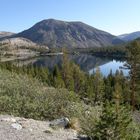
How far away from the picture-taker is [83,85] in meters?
85.2

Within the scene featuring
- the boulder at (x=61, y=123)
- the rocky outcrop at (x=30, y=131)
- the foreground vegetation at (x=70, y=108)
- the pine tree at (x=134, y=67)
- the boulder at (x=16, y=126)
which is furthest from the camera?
the pine tree at (x=134, y=67)

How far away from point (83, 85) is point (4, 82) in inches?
2716

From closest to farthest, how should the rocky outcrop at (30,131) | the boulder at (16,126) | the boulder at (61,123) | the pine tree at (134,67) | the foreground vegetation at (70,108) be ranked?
1. the foreground vegetation at (70,108)
2. the rocky outcrop at (30,131)
3. the boulder at (16,126)
4. the boulder at (61,123)
5. the pine tree at (134,67)

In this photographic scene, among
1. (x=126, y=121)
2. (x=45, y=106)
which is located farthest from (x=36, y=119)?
(x=126, y=121)

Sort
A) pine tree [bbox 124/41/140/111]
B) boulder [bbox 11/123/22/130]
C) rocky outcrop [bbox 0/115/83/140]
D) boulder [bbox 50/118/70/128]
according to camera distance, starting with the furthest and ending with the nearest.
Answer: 1. pine tree [bbox 124/41/140/111]
2. boulder [bbox 50/118/70/128]
3. boulder [bbox 11/123/22/130]
4. rocky outcrop [bbox 0/115/83/140]

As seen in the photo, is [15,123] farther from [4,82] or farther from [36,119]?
[4,82]

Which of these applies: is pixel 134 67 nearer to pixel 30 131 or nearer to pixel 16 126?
pixel 16 126

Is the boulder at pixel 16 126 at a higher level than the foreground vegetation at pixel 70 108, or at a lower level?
lower

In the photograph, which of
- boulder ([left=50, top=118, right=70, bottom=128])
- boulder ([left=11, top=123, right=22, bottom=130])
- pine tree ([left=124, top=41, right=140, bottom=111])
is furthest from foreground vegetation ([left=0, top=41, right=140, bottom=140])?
pine tree ([left=124, top=41, right=140, bottom=111])

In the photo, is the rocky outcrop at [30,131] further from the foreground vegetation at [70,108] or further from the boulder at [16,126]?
the foreground vegetation at [70,108]

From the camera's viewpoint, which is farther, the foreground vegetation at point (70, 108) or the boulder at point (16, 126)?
the boulder at point (16, 126)

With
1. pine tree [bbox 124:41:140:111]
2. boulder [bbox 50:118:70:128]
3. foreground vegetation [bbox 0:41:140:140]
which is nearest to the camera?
foreground vegetation [bbox 0:41:140:140]

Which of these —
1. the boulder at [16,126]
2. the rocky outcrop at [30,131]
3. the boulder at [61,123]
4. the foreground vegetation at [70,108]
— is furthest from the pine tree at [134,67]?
the boulder at [16,126]

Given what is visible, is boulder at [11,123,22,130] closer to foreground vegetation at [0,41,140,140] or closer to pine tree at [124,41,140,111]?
foreground vegetation at [0,41,140,140]
